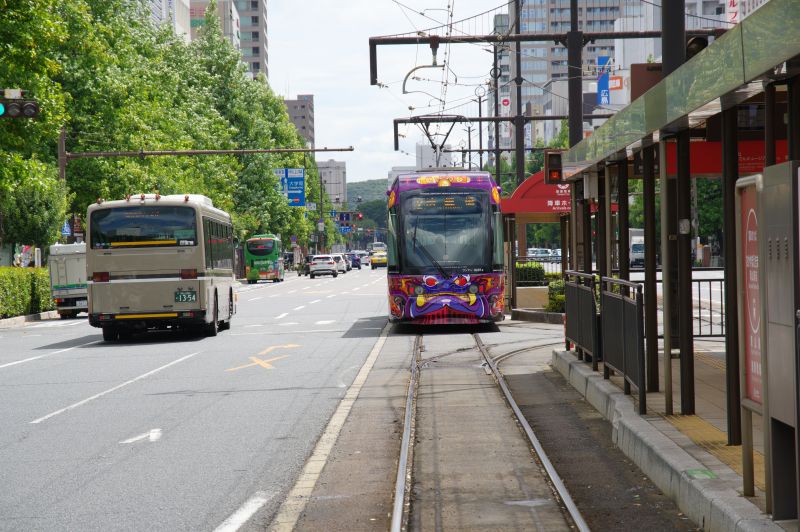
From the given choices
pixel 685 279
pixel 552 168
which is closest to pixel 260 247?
pixel 552 168

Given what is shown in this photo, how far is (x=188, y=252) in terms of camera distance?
2305cm

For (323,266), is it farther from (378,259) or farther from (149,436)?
(149,436)

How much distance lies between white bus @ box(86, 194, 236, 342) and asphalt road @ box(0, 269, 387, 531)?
635 mm

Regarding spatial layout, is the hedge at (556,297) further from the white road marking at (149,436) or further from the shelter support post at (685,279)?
the shelter support post at (685,279)

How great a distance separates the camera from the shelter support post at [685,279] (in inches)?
356

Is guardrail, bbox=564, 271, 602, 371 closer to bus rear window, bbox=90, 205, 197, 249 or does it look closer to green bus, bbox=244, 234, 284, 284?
bus rear window, bbox=90, 205, 197, 249

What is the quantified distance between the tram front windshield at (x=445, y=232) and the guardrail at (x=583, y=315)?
7.84 meters

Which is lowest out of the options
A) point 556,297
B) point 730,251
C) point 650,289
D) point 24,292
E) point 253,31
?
point 556,297

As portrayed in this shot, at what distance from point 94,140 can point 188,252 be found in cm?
2304

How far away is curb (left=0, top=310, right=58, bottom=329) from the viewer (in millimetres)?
33503

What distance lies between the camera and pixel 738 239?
239 inches

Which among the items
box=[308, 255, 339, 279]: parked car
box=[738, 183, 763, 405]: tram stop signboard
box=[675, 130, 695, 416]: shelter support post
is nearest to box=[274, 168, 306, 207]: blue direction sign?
box=[308, 255, 339, 279]: parked car

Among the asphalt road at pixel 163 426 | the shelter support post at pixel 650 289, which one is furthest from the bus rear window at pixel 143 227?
the shelter support post at pixel 650 289

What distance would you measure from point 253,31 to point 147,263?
15166cm
